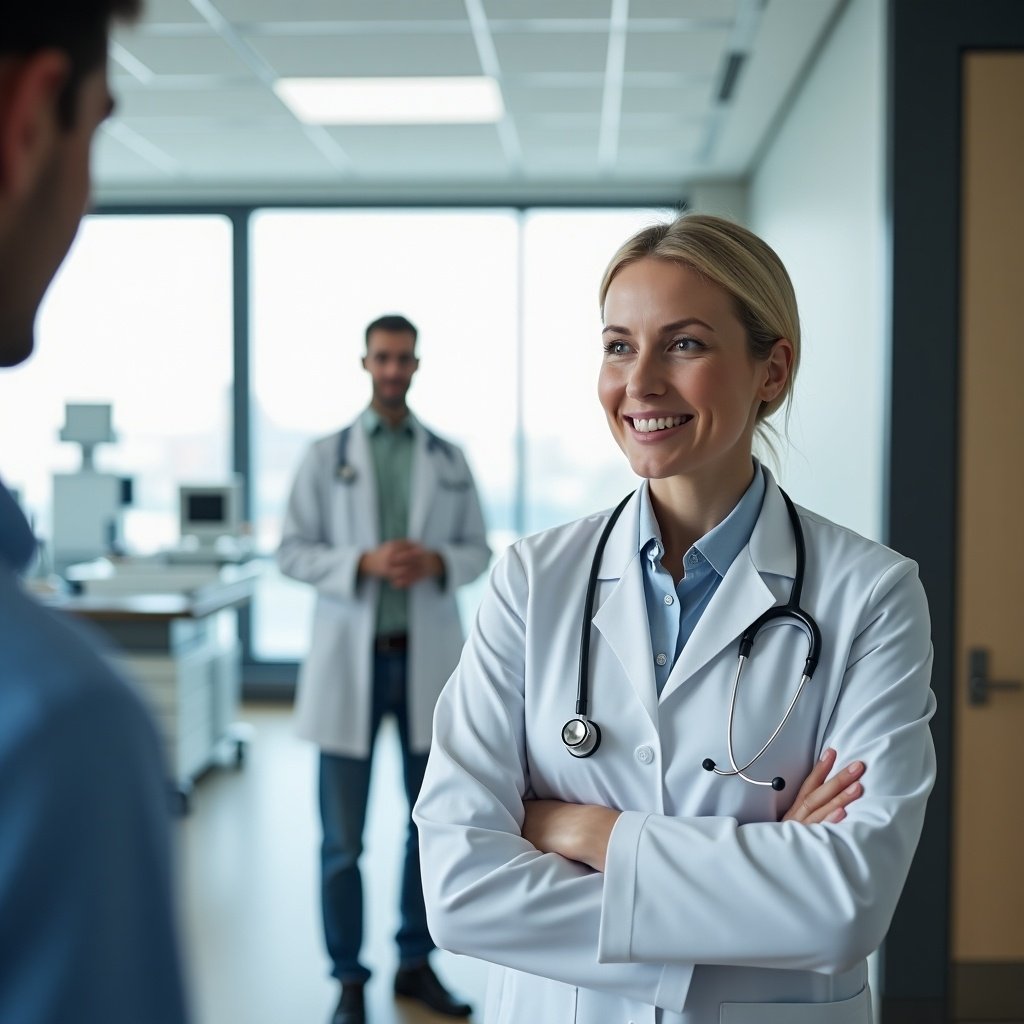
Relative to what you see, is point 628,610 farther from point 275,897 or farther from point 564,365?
point 564,365

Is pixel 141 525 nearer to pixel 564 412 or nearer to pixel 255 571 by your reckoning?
pixel 255 571

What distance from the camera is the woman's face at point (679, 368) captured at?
1177mm

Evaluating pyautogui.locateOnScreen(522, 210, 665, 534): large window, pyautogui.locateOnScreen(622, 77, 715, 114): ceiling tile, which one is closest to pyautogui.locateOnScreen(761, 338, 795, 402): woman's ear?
pyautogui.locateOnScreen(622, 77, 715, 114): ceiling tile

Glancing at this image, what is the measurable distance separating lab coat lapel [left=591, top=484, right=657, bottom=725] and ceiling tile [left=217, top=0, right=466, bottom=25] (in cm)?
232

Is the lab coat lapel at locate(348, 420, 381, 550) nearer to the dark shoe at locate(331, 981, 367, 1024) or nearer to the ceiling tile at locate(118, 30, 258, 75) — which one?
the dark shoe at locate(331, 981, 367, 1024)

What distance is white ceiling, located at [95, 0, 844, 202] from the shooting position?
314 centimetres

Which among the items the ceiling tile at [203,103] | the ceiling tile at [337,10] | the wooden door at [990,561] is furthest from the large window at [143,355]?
the wooden door at [990,561]

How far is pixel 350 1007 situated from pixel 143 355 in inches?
163

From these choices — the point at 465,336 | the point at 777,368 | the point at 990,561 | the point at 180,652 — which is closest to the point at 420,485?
the point at 990,561

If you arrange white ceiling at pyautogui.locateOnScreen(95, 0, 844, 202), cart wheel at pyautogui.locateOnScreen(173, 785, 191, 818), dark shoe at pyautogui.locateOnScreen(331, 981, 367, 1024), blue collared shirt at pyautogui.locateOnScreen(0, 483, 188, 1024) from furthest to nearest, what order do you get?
cart wheel at pyautogui.locateOnScreen(173, 785, 191, 818) < white ceiling at pyautogui.locateOnScreen(95, 0, 844, 202) < dark shoe at pyautogui.locateOnScreen(331, 981, 367, 1024) < blue collared shirt at pyautogui.locateOnScreen(0, 483, 188, 1024)

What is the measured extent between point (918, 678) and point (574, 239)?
4616mm

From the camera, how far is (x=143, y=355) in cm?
561

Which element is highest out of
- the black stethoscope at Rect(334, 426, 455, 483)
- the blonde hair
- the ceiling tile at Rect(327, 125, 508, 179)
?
the ceiling tile at Rect(327, 125, 508, 179)

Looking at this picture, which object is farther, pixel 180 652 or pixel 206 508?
pixel 206 508
